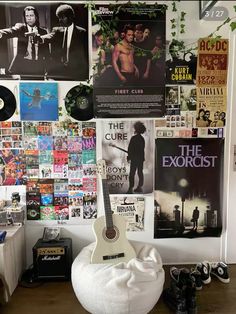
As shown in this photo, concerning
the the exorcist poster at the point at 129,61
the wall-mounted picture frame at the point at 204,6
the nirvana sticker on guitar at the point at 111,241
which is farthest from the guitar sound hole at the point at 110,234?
the wall-mounted picture frame at the point at 204,6

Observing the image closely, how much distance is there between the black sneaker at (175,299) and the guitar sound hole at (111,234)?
51 centimetres

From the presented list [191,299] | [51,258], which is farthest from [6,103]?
[191,299]

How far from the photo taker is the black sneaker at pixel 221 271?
243 centimetres

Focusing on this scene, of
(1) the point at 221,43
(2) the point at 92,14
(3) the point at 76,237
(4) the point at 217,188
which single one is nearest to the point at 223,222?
(4) the point at 217,188

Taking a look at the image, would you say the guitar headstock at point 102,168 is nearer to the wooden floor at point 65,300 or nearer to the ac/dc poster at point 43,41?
the ac/dc poster at point 43,41

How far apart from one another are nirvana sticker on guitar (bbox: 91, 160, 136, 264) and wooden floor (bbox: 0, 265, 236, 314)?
0.37m

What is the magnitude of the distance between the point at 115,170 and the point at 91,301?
3.30 ft

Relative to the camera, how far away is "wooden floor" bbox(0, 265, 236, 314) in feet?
6.80

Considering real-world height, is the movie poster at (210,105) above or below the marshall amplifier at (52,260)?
above

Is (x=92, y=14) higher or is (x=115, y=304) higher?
(x=92, y=14)

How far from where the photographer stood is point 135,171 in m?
2.56

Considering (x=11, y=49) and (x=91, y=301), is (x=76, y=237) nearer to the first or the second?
(x=91, y=301)

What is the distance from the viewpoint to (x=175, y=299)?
208 centimetres

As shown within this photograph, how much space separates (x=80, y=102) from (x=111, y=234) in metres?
1.04
